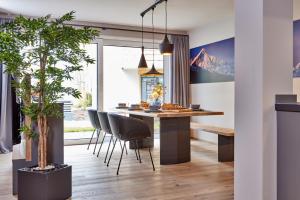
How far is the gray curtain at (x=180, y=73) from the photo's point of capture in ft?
21.1

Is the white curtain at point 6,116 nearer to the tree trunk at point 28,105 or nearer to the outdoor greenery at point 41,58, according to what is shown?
the tree trunk at point 28,105

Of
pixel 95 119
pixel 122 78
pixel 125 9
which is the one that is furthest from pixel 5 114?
pixel 125 9

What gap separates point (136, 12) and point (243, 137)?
3.65 m

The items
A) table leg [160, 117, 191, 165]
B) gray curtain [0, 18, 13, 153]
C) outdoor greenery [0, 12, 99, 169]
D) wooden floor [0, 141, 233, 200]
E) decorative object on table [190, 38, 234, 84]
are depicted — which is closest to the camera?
outdoor greenery [0, 12, 99, 169]

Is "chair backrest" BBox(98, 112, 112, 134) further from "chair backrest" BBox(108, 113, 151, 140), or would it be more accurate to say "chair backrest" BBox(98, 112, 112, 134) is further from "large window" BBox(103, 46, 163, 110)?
"large window" BBox(103, 46, 163, 110)

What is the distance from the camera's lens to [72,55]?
2562mm

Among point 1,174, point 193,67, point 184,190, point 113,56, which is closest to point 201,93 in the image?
point 193,67

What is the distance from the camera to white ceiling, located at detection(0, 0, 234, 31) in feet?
14.7

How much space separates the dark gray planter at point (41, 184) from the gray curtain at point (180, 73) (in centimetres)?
416

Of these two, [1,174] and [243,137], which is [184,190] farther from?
[1,174]

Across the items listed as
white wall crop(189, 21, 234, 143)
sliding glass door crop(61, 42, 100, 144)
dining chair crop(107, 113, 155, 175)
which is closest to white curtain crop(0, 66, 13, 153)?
sliding glass door crop(61, 42, 100, 144)

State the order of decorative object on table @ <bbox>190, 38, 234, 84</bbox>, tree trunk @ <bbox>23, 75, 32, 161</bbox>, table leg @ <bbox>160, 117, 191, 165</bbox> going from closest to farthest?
tree trunk @ <bbox>23, 75, 32, 161</bbox> < table leg @ <bbox>160, 117, 191, 165</bbox> < decorative object on table @ <bbox>190, 38, 234, 84</bbox>

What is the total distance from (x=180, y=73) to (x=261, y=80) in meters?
4.67

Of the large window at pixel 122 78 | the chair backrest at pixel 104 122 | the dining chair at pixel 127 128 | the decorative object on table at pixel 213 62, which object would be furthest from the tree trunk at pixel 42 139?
the decorative object on table at pixel 213 62
